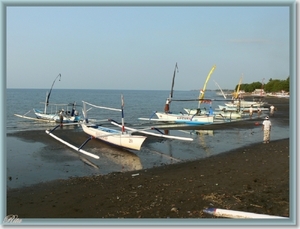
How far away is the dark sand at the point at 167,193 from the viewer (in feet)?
23.0

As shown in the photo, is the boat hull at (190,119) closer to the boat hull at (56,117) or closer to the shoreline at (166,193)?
the boat hull at (56,117)

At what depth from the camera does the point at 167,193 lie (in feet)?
27.1

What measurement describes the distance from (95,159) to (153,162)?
2.53 m

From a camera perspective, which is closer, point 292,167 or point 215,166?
point 292,167

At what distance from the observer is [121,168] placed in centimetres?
1220

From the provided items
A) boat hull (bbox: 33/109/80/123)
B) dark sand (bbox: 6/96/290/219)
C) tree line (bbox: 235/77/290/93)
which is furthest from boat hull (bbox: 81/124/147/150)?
tree line (bbox: 235/77/290/93)

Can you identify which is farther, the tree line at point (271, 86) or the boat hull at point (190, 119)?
the tree line at point (271, 86)

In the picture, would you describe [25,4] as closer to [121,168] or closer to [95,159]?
[121,168]

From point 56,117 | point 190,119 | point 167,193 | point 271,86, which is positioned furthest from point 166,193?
point 271,86

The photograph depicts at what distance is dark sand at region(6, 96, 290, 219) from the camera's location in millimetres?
7023

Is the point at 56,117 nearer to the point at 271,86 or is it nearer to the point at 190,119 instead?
the point at 190,119

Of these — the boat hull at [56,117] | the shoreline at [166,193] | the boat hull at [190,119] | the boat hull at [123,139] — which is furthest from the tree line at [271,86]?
the shoreline at [166,193]

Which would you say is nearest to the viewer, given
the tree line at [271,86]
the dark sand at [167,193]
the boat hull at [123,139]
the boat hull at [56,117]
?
the dark sand at [167,193]

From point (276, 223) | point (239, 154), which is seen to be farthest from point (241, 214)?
point (239, 154)
